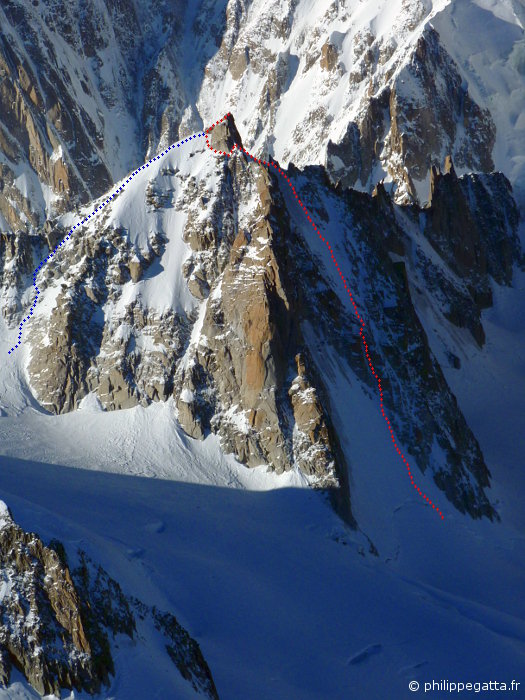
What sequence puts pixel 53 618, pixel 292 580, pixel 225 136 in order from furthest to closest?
1. pixel 225 136
2. pixel 292 580
3. pixel 53 618

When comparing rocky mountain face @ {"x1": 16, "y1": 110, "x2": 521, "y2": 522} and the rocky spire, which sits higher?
the rocky spire

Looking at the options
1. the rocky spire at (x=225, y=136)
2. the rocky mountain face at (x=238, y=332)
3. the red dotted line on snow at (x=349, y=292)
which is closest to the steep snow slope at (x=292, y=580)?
the red dotted line on snow at (x=349, y=292)

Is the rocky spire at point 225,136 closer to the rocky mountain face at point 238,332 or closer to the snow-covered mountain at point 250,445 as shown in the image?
the rocky mountain face at point 238,332

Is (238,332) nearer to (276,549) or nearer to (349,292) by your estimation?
(349,292)

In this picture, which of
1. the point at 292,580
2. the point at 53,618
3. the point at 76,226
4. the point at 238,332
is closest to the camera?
the point at 53,618

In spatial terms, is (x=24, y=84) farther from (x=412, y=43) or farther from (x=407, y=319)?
(x=407, y=319)

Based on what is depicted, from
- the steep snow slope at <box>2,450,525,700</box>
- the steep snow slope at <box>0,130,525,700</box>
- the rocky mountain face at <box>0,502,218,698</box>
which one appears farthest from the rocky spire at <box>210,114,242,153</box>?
the rocky mountain face at <box>0,502,218,698</box>

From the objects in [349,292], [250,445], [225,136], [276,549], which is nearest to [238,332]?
[250,445]

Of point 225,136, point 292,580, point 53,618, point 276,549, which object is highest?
point 225,136

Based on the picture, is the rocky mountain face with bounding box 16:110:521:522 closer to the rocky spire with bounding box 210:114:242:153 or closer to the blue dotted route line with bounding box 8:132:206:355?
the rocky spire with bounding box 210:114:242:153
